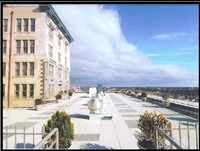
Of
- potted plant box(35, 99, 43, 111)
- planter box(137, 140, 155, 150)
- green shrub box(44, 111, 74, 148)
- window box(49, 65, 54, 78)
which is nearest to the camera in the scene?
planter box(137, 140, 155, 150)

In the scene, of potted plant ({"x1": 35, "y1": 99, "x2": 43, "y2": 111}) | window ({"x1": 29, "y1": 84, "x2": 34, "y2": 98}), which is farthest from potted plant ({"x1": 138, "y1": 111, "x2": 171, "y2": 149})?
window ({"x1": 29, "y1": 84, "x2": 34, "y2": 98})

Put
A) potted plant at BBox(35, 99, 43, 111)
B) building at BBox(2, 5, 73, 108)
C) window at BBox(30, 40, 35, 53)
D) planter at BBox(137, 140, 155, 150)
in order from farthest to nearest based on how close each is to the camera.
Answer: window at BBox(30, 40, 35, 53) → potted plant at BBox(35, 99, 43, 111) → building at BBox(2, 5, 73, 108) → planter at BBox(137, 140, 155, 150)

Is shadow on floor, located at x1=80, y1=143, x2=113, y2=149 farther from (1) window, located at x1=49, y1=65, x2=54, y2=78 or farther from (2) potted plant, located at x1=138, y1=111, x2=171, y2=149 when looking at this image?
(1) window, located at x1=49, y1=65, x2=54, y2=78

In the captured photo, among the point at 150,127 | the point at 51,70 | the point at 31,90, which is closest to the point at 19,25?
the point at 31,90

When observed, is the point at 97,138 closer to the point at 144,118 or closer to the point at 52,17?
the point at 144,118

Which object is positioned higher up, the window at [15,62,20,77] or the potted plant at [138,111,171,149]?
the window at [15,62,20,77]

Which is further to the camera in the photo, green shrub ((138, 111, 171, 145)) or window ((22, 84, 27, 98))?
window ((22, 84, 27, 98))

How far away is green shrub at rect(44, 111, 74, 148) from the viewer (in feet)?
25.3

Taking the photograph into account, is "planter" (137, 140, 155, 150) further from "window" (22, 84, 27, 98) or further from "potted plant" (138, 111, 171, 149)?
"window" (22, 84, 27, 98)

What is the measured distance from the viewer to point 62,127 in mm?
7789

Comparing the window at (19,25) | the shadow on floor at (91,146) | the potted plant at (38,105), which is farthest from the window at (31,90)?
the shadow on floor at (91,146)

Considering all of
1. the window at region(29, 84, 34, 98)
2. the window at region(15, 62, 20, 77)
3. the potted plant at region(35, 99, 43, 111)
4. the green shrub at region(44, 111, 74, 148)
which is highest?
the window at region(15, 62, 20, 77)

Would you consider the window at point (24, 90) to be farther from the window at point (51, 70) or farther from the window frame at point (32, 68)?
the window at point (51, 70)

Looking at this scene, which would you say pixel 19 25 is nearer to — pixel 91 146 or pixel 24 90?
pixel 24 90
